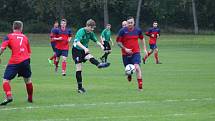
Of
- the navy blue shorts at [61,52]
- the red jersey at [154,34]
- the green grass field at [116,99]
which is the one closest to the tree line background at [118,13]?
the red jersey at [154,34]

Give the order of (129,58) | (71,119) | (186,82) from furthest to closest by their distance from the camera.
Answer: (186,82), (129,58), (71,119)

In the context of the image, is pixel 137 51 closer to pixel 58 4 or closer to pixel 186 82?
pixel 186 82

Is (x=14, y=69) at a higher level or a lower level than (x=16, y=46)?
lower

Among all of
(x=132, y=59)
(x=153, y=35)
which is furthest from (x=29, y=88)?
(x=153, y=35)

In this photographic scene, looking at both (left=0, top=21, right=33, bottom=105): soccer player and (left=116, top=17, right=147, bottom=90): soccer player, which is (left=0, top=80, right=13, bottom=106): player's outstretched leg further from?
(left=116, top=17, right=147, bottom=90): soccer player

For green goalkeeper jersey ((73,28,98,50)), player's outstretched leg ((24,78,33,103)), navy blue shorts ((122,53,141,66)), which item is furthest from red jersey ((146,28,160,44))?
player's outstretched leg ((24,78,33,103))

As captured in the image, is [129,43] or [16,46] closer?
[16,46]

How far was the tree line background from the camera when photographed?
3307 inches

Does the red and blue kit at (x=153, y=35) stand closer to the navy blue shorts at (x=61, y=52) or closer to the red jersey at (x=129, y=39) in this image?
the navy blue shorts at (x=61, y=52)

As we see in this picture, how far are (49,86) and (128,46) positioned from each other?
2695mm

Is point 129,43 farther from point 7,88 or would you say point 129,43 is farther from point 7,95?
point 7,95

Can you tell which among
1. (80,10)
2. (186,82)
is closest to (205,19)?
(80,10)

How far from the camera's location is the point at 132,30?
733 inches

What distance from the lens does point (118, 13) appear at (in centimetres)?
8738
